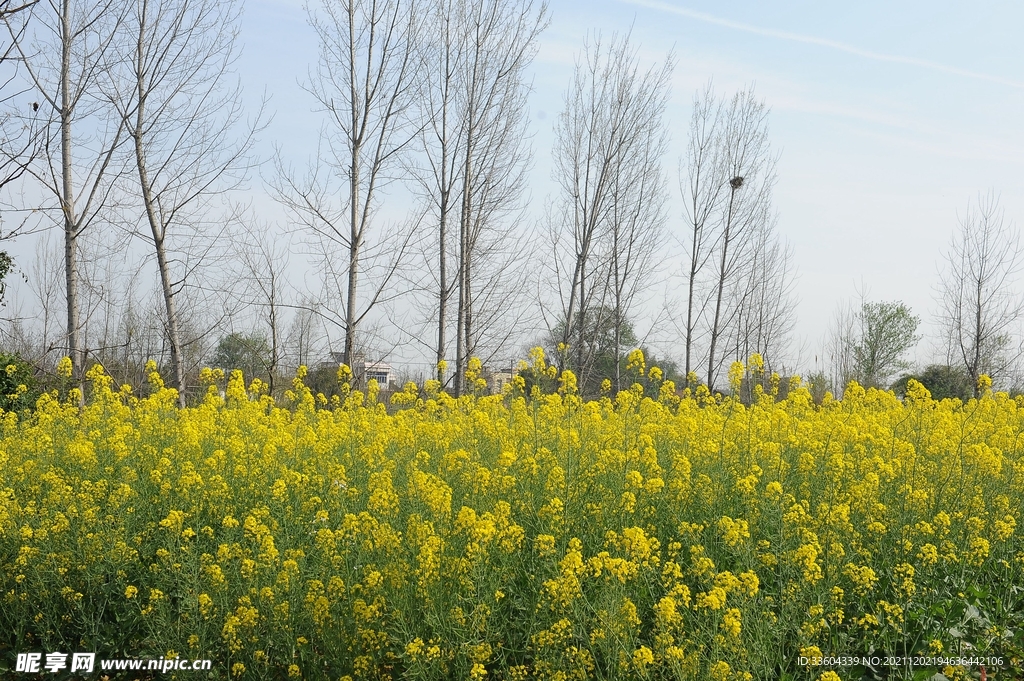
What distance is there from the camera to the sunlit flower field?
3.25 meters

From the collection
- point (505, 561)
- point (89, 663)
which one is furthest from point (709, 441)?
point (89, 663)

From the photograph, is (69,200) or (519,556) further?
(69,200)

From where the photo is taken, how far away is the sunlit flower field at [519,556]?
3248 mm

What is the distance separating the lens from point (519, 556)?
3826 mm

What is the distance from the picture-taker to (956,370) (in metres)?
19.8

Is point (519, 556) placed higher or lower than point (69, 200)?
lower

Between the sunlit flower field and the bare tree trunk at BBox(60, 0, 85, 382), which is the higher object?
the bare tree trunk at BBox(60, 0, 85, 382)

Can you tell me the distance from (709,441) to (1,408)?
6.89m

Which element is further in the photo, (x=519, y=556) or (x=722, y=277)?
(x=722, y=277)

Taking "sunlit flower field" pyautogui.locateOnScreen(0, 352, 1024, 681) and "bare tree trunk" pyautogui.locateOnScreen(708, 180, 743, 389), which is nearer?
"sunlit flower field" pyautogui.locateOnScreen(0, 352, 1024, 681)

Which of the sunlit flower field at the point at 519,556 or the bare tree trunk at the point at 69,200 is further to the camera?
the bare tree trunk at the point at 69,200

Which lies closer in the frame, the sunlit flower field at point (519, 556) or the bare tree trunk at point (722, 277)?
the sunlit flower field at point (519, 556)

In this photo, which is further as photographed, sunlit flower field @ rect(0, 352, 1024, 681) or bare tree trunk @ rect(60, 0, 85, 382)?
bare tree trunk @ rect(60, 0, 85, 382)

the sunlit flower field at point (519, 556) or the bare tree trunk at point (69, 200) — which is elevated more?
the bare tree trunk at point (69, 200)
